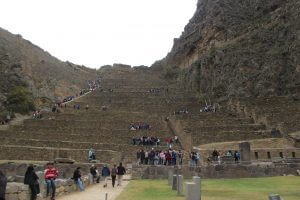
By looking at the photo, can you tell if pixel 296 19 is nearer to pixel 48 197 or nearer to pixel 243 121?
pixel 243 121

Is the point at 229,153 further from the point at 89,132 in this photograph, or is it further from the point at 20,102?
the point at 20,102

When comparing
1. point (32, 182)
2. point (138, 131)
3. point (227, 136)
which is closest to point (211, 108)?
point (138, 131)

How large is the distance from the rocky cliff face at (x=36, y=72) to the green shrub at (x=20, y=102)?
0.81m

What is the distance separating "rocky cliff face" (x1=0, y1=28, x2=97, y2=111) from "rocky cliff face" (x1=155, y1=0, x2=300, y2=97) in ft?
61.8

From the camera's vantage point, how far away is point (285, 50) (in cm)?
5197

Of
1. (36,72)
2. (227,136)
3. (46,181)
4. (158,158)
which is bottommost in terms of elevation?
(46,181)

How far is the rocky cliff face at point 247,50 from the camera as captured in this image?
51.1 metres

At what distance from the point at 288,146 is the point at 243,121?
7609 mm

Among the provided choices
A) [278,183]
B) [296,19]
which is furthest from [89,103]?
[278,183]

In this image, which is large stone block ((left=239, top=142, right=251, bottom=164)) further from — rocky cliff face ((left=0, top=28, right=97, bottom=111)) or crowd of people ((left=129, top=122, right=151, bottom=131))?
rocky cliff face ((left=0, top=28, right=97, bottom=111))

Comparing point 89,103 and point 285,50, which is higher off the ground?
point 285,50

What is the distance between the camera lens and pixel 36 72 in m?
78.8

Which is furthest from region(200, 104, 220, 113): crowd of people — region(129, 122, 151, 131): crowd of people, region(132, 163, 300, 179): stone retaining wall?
region(132, 163, 300, 179): stone retaining wall

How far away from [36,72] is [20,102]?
22451 millimetres
